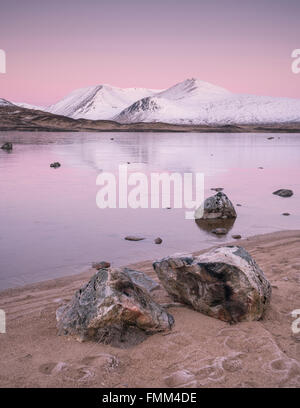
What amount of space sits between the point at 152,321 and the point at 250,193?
14067mm

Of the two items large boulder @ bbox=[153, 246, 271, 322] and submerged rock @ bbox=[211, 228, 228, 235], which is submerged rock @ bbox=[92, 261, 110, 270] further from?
submerged rock @ bbox=[211, 228, 228, 235]

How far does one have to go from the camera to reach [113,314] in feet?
16.7

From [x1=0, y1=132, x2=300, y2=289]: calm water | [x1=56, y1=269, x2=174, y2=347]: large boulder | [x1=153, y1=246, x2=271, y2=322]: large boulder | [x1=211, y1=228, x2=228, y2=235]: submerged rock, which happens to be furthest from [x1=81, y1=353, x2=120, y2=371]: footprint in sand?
[x1=211, y1=228, x2=228, y2=235]: submerged rock

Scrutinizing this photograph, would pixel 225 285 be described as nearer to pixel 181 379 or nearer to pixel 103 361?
pixel 181 379

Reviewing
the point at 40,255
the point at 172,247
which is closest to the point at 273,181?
the point at 172,247

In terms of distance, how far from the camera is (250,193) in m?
18.5

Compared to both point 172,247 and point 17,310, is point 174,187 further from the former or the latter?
point 17,310

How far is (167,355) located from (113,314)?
83 cm

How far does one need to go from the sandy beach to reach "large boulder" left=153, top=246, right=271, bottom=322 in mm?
166

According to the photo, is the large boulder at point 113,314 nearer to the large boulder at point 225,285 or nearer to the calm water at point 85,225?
the large boulder at point 225,285

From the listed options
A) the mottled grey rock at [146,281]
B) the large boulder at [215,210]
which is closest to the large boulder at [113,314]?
the mottled grey rock at [146,281]

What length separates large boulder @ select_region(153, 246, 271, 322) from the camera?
5.63m

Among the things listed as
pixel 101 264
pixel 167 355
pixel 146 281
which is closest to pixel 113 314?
pixel 167 355

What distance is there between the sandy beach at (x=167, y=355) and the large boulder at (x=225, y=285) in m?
0.17
